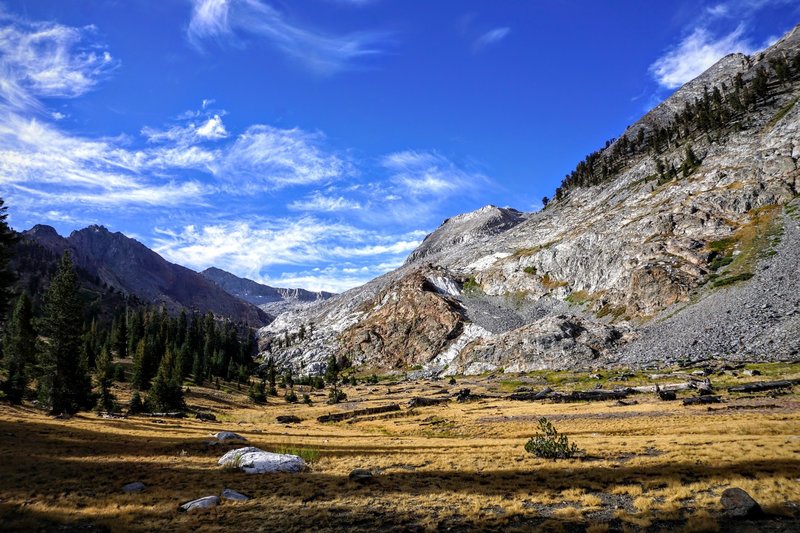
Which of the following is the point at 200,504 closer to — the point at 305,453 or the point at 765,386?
the point at 305,453

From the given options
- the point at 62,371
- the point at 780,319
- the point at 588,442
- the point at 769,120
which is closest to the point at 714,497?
the point at 588,442

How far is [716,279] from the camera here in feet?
347

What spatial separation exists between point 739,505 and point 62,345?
210 ft

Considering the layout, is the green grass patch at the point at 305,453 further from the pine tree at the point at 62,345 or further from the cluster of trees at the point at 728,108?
the cluster of trees at the point at 728,108

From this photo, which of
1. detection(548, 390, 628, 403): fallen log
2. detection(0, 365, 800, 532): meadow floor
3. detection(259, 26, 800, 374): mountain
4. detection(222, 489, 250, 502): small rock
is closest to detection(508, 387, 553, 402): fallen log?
detection(548, 390, 628, 403): fallen log

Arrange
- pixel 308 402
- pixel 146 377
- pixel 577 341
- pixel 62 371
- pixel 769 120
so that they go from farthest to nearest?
pixel 769 120, pixel 577 341, pixel 308 402, pixel 146 377, pixel 62 371

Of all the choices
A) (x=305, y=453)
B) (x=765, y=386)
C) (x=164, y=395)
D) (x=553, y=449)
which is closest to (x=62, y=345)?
(x=164, y=395)

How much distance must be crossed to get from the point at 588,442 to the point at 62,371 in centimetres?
5880

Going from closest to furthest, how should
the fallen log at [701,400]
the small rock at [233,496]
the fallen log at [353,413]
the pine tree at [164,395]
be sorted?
the small rock at [233,496] < the fallen log at [701,400] < the pine tree at [164,395] < the fallen log at [353,413]

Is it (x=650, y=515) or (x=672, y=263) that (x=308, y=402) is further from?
(x=672, y=263)

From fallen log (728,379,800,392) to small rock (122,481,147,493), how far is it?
65.1 meters

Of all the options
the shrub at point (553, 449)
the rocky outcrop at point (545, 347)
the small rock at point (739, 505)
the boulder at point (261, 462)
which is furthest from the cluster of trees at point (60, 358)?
the rocky outcrop at point (545, 347)

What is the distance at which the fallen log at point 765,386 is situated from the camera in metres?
51.6

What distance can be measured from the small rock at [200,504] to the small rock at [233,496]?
641mm
